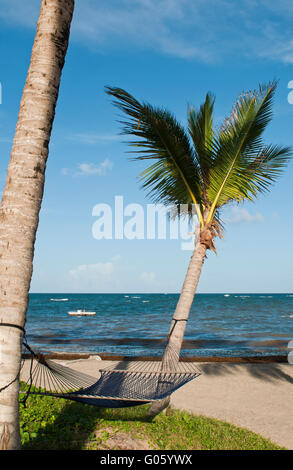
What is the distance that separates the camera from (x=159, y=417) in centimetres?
599

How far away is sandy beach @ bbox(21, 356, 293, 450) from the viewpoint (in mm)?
7012

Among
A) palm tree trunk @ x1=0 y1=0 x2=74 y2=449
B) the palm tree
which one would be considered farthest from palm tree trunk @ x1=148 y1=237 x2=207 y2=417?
palm tree trunk @ x1=0 y1=0 x2=74 y2=449

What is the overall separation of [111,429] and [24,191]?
343 cm

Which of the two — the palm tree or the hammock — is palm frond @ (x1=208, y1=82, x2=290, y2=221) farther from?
the hammock

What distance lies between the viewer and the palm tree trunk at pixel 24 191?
7.99 feet

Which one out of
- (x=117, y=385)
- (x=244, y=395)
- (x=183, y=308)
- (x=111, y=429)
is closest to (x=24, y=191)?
(x=111, y=429)

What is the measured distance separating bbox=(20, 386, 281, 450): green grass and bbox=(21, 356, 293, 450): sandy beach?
1070mm

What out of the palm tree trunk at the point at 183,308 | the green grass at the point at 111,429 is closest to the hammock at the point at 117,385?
the palm tree trunk at the point at 183,308

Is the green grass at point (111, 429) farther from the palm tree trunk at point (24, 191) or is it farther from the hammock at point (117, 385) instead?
the palm tree trunk at point (24, 191)

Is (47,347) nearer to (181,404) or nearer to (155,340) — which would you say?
(155,340)

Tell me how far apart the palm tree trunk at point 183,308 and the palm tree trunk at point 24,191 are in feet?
12.4
